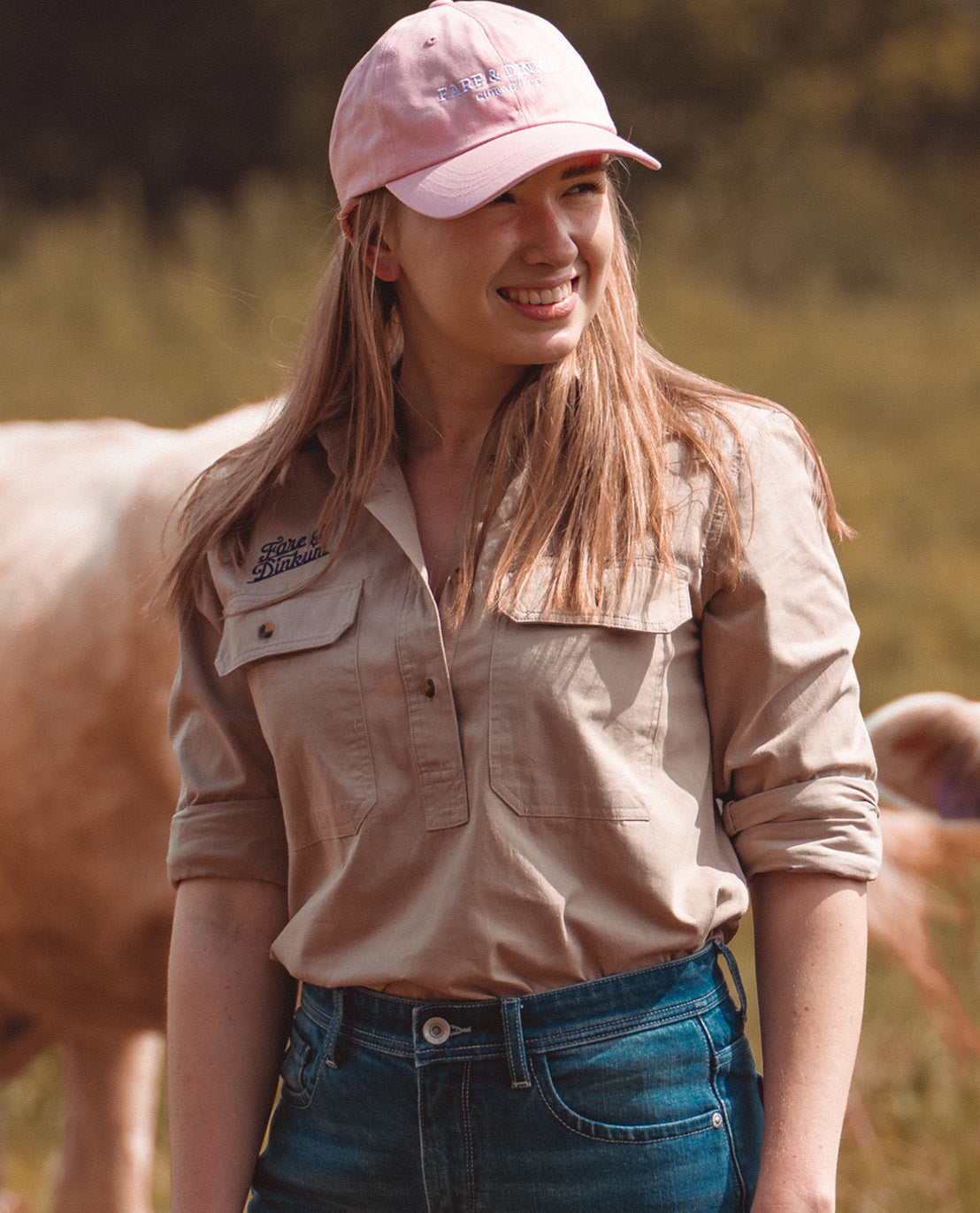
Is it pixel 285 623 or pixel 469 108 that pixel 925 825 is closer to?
pixel 285 623

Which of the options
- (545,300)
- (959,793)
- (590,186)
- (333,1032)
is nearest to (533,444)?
(545,300)

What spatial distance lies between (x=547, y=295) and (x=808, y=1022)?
65 centimetres

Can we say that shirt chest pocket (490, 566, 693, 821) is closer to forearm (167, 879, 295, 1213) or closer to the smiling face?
the smiling face

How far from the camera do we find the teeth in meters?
1.38

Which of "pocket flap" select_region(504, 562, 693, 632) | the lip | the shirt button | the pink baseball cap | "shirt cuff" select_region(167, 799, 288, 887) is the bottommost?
the shirt button

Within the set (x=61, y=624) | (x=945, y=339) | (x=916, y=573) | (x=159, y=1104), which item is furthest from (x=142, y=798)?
(x=945, y=339)

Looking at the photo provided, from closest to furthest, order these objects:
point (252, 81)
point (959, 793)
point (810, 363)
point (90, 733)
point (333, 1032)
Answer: point (333, 1032), point (959, 793), point (90, 733), point (810, 363), point (252, 81)

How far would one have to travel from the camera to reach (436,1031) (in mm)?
1320

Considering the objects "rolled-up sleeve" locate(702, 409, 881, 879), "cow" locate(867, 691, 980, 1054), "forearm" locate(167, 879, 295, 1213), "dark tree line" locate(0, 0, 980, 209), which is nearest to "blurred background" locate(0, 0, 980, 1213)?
"dark tree line" locate(0, 0, 980, 209)

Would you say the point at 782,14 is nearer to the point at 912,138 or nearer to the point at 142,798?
the point at 912,138

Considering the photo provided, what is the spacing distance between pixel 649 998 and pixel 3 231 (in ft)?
32.9

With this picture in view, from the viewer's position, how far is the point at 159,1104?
162 inches

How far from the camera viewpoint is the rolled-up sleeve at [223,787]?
1.51 metres

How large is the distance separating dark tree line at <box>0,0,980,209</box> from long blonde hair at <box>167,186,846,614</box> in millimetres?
10669
